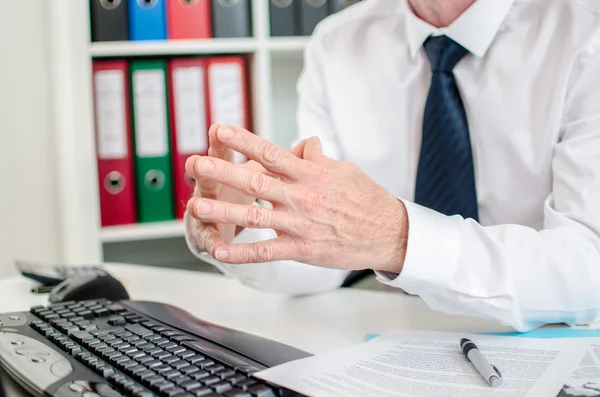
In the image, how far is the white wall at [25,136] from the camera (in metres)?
1.79

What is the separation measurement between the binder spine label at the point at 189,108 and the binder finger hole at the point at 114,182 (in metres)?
0.18

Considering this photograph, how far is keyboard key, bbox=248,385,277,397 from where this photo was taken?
Result: 1.67 feet

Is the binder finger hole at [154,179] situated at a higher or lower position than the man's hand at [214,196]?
lower

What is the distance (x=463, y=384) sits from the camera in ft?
1.88

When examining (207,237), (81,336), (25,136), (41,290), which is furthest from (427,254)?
(25,136)

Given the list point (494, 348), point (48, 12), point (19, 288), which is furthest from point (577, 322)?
point (48, 12)

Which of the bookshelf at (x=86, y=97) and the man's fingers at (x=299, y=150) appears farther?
the bookshelf at (x=86, y=97)

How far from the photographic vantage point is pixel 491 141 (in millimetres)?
1055

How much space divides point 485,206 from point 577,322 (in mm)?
315

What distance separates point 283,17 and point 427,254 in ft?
4.19

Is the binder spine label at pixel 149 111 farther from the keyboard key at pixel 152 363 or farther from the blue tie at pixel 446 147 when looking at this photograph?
the keyboard key at pixel 152 363

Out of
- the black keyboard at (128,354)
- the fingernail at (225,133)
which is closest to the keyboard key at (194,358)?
the black keyboard at (128,354)

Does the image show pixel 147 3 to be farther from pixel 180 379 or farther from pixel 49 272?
pixel 180 379

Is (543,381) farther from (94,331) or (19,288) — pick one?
(19,288)
